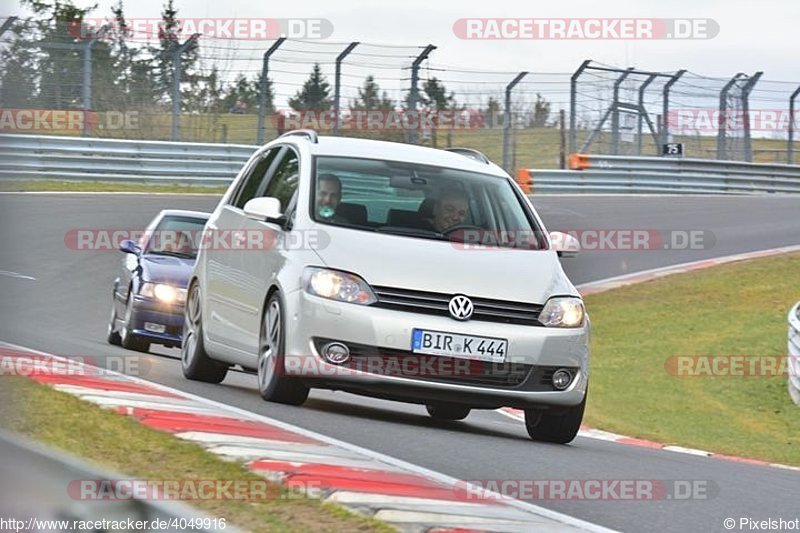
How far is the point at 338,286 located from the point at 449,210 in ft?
3.86

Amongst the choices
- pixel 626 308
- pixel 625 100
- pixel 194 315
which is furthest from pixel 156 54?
pixel 194 315

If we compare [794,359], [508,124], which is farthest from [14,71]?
[508,124]

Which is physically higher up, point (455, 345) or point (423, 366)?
point (455, 345)

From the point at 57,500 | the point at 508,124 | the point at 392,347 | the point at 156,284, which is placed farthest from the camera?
the point at 508,124

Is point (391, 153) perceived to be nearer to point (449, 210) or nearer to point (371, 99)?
point (449, 210)

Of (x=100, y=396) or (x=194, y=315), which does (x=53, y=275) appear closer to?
(x=194, y=315)

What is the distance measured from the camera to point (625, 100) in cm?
3288

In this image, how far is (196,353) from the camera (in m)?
10.2

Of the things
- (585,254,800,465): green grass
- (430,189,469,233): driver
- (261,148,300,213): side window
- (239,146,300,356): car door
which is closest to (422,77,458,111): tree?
(585,254,800,465): green grass

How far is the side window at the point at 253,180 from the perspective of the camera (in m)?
10.1

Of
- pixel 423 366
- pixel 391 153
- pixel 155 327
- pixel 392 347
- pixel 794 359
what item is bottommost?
pixel 794 359

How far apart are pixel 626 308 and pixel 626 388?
4.07 m

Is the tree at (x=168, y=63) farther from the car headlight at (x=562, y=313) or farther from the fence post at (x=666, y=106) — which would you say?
the car headlight at (x=562, y=313)

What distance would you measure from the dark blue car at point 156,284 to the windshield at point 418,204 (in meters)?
5.05
